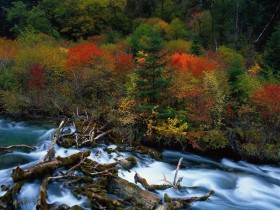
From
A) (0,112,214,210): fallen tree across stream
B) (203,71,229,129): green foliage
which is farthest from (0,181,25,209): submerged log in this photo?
(203,71,229,129): green foliage

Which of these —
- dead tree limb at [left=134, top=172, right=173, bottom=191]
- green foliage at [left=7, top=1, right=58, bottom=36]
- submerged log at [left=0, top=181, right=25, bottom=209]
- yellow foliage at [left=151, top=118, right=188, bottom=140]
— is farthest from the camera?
green foliage at [left=7, top=1, right=58, bottom=36]

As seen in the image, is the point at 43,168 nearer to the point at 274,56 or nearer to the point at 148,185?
the point at 148,185

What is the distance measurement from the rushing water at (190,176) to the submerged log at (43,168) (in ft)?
1.14

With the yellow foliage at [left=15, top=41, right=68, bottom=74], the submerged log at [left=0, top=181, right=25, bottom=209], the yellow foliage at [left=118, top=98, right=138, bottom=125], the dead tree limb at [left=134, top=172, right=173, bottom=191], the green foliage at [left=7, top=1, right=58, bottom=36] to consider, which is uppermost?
the green foliage at [left=7, top=1, right=58, bottom=36]

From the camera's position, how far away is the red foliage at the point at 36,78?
28.0 meters

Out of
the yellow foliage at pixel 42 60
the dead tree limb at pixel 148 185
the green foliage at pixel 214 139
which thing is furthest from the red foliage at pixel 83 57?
the dead tree limb at pixel 148 185

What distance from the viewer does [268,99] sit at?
21703 millimetres

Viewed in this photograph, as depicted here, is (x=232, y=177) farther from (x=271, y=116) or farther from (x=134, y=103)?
(x=134, y=103)

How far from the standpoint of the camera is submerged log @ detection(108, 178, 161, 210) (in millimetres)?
13193

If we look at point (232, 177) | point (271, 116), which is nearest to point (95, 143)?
point (232, 177)

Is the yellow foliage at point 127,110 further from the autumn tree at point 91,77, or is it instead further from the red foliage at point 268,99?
the red foliage at point 268,99

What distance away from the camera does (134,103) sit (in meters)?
23.3

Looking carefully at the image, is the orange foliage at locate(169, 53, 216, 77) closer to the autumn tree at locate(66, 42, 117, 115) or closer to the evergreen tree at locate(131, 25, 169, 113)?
the evergreen tree at locate(131, 25, 169, 113)

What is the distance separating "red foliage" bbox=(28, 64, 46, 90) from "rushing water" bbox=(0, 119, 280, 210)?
563 centimetres
